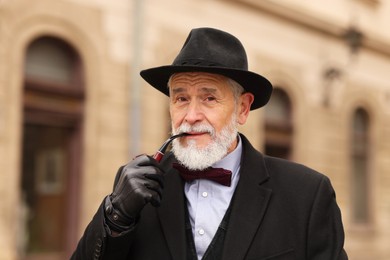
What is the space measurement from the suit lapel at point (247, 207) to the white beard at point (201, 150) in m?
0.12

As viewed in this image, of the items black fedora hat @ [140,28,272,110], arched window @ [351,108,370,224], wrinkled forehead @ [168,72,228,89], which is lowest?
arched window @ [351,108,370,224]

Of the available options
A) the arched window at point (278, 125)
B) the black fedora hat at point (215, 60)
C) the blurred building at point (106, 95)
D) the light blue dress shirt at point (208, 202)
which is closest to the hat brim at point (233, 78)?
the black fedora hat at point (215, 60)

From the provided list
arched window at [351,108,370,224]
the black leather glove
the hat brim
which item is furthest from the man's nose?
arched window at [351,108,370,224]

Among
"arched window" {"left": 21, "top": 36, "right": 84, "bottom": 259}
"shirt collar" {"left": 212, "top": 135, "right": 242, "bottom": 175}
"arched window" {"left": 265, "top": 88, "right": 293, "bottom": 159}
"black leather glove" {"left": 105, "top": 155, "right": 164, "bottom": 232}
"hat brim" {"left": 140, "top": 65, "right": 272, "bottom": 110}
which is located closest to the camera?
"black leather glove" {"left": 105, "top": 155, "right": 164, "bottom": 232}

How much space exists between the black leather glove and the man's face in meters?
0.24

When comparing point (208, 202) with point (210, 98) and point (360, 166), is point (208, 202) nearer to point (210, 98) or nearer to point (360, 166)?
point (210, 98)

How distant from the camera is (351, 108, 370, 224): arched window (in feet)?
42.9

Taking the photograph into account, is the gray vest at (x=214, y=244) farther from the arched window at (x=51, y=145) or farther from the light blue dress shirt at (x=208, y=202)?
the arched window at (x=51, y=145)

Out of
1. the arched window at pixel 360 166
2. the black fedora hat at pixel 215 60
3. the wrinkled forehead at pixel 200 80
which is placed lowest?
the arched window at pixel 360 166

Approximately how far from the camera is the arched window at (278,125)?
35.7 feet

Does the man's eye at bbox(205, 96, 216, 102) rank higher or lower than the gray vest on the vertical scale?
higher

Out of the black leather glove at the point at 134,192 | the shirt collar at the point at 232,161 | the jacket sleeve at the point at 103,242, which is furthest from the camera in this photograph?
the shirt collar at the point at 232,161

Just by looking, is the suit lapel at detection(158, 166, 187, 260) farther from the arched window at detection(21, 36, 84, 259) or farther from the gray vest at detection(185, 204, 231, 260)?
the arched window at detection(21, 36, 84, 259)

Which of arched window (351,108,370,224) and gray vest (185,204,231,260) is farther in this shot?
arched window (351,108,370,224)
